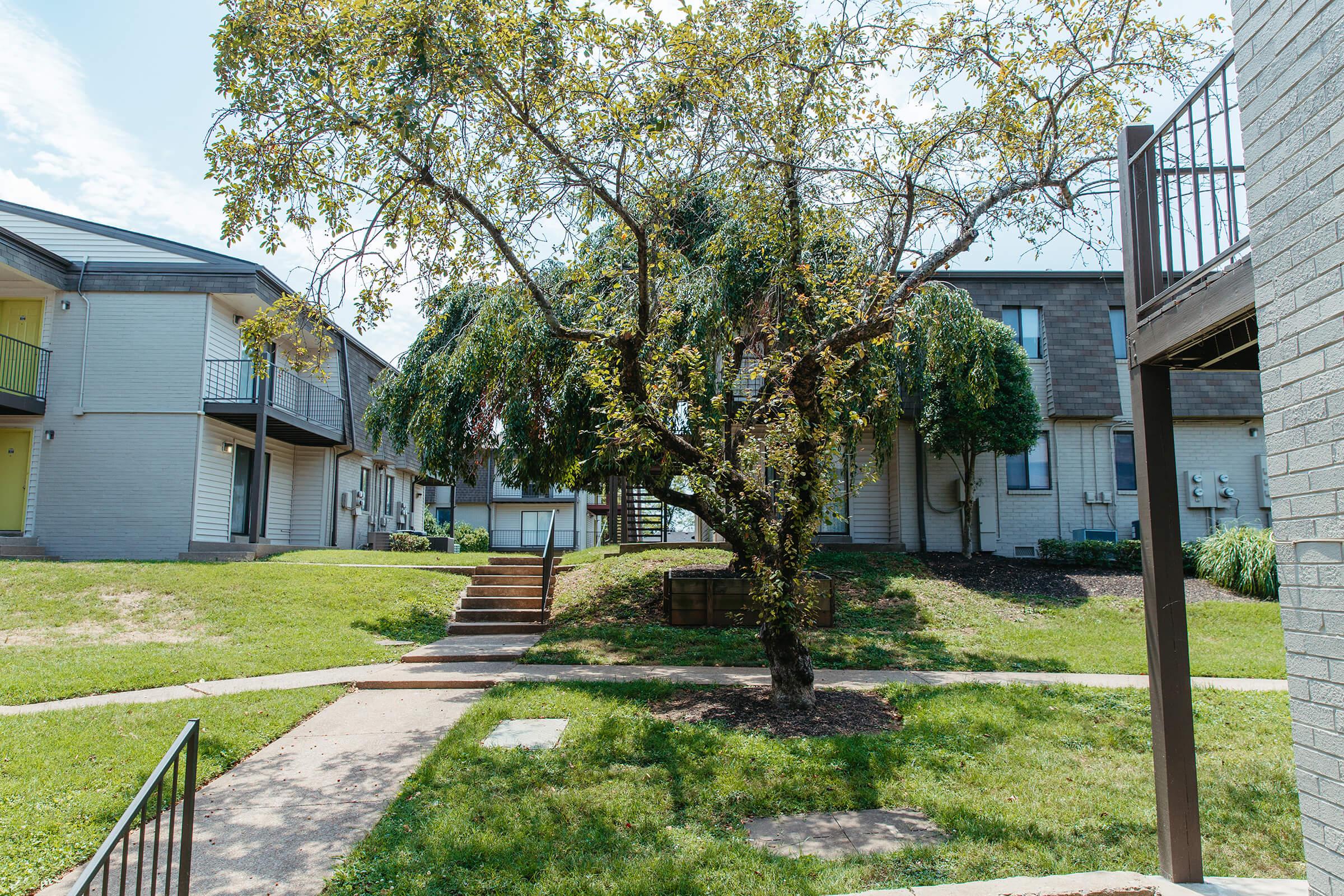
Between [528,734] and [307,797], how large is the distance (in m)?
1.73

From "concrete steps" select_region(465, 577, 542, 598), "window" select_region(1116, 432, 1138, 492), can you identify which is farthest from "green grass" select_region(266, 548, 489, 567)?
"window" select_region(1116, 432, 1138, 492)

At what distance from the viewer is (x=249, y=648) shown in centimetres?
991

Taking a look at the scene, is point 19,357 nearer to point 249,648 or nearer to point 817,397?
point 249,648

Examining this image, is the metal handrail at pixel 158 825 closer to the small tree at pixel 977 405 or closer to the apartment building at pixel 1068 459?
the small tree at pixel 977 405

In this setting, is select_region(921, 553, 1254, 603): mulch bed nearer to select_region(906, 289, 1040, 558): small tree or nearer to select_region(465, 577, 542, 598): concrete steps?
select_region(906, 289, 1040, 558): small tree

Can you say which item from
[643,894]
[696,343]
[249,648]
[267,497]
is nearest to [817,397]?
[696,343]

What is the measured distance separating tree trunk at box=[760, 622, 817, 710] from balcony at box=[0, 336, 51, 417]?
17036 millimetres

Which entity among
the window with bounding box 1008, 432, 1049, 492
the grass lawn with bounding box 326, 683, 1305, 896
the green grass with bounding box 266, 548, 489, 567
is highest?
the window with bounding box 1008, 432, 1049, 492

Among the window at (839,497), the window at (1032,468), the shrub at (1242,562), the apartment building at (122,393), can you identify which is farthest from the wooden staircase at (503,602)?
the shrub at (1242,562)

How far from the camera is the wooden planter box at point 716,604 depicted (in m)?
11.8

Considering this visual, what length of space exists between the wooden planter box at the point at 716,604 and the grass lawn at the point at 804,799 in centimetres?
450

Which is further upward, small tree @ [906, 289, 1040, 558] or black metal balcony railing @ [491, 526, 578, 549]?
small tree @ [906, 289, 1040, 558]

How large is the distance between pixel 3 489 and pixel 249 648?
11.8 m

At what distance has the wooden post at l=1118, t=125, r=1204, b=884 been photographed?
3.99m
